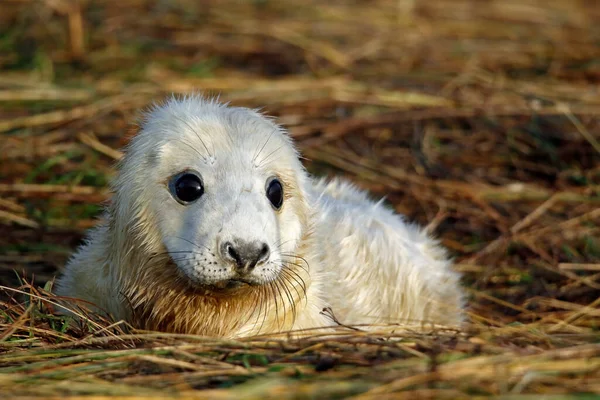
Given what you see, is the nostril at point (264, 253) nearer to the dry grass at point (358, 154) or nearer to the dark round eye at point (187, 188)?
the dry grass at point (358, 154)

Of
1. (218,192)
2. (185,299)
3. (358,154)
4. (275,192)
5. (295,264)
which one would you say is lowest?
(185,299)

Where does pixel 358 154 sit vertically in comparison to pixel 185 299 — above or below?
above

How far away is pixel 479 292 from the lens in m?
5.71

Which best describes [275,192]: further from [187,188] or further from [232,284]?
[232,284]

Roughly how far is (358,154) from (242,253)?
3.81m

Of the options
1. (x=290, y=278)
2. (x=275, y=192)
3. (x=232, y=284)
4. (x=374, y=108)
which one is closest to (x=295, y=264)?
(x=290, y=278)

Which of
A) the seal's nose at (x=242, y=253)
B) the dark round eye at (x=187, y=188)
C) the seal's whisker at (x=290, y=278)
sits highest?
the dark round eye at (x=187, y=188)

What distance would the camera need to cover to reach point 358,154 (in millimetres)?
7422

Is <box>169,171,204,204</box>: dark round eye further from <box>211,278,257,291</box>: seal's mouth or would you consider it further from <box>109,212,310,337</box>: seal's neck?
<box>211,278,257,291</box>: seal's mouth

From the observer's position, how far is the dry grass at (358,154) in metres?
3.43

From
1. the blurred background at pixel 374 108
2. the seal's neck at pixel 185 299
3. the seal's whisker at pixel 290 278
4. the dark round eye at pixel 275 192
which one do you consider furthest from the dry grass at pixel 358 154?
the dark round eye at pixel 275 192

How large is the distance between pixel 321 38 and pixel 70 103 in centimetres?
301

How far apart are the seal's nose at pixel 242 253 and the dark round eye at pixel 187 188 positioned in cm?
39

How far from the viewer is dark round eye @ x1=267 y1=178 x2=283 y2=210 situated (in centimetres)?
419
